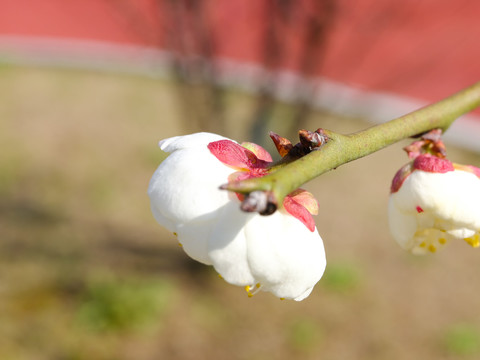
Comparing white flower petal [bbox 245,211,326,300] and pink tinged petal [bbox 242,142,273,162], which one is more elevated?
pink tinged petal [bbox 242,142,273,162]

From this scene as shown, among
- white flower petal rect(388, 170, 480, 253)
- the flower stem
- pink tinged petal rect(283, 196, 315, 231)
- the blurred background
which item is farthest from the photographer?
the blurred background

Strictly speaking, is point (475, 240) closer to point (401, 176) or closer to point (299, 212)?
point (401, 176)

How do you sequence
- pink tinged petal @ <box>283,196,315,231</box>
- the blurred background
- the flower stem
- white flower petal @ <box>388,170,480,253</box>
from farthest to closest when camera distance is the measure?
1. the blurred background
2. white flower petal @ <box>388,170,480,253</box>
3. pink tinged petal @ <box>283,196,315,231</box>
4. the flower stem

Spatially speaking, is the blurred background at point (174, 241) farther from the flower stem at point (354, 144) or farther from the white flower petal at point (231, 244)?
the white flower petal at point (231, 244)

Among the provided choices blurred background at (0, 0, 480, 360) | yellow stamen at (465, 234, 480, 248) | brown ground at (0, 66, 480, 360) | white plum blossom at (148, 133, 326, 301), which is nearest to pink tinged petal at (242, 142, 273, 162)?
white plum blossom at (148, 133, 326, 301)

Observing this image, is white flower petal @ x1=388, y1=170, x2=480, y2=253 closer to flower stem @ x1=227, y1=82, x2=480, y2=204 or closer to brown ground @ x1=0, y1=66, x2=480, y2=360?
flower stem @ x1=227, y1=82, x2=480, y2=204

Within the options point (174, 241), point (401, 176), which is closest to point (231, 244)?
point (401, 176)

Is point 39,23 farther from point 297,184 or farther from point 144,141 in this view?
point 297,184
